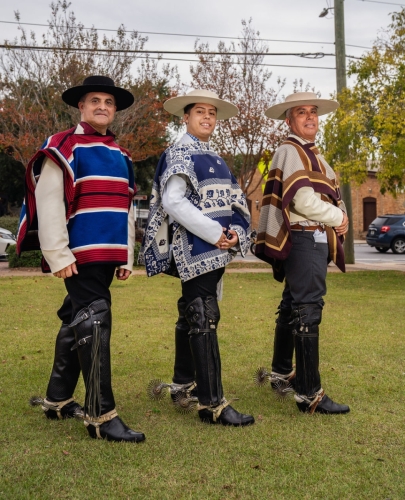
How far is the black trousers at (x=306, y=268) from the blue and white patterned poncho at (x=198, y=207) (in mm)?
380

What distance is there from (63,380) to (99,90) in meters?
1.86

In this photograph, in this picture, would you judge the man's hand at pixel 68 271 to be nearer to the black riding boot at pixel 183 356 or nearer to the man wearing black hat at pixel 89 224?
the man wearing black hat at pixel 89 224

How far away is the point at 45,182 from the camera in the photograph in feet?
13.3

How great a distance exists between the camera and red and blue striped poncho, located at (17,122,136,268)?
406 cm

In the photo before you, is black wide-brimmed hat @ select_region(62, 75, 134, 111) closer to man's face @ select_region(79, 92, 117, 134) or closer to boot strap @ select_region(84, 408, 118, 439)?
man's face @ select_region(79, 92, 117, 134)

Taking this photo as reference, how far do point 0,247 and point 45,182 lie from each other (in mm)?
19042

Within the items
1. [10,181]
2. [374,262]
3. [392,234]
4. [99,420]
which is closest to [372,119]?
[374,262]

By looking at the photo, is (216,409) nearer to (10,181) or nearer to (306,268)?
(306,268)

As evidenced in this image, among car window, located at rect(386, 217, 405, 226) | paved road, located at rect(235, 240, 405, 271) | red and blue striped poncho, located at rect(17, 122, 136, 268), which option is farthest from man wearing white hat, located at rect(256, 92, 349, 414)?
car window, located at rect(386, 217, 405, 226)

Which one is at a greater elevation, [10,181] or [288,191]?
[10,181]

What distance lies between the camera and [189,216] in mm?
4238

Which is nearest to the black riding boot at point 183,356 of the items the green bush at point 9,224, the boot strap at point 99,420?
the boot strap at point 99,420

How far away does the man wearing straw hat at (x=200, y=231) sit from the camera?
Answer: 429 centimetres

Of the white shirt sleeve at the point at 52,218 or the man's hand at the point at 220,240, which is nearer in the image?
the white shirt sleeve at the point at 52,218
